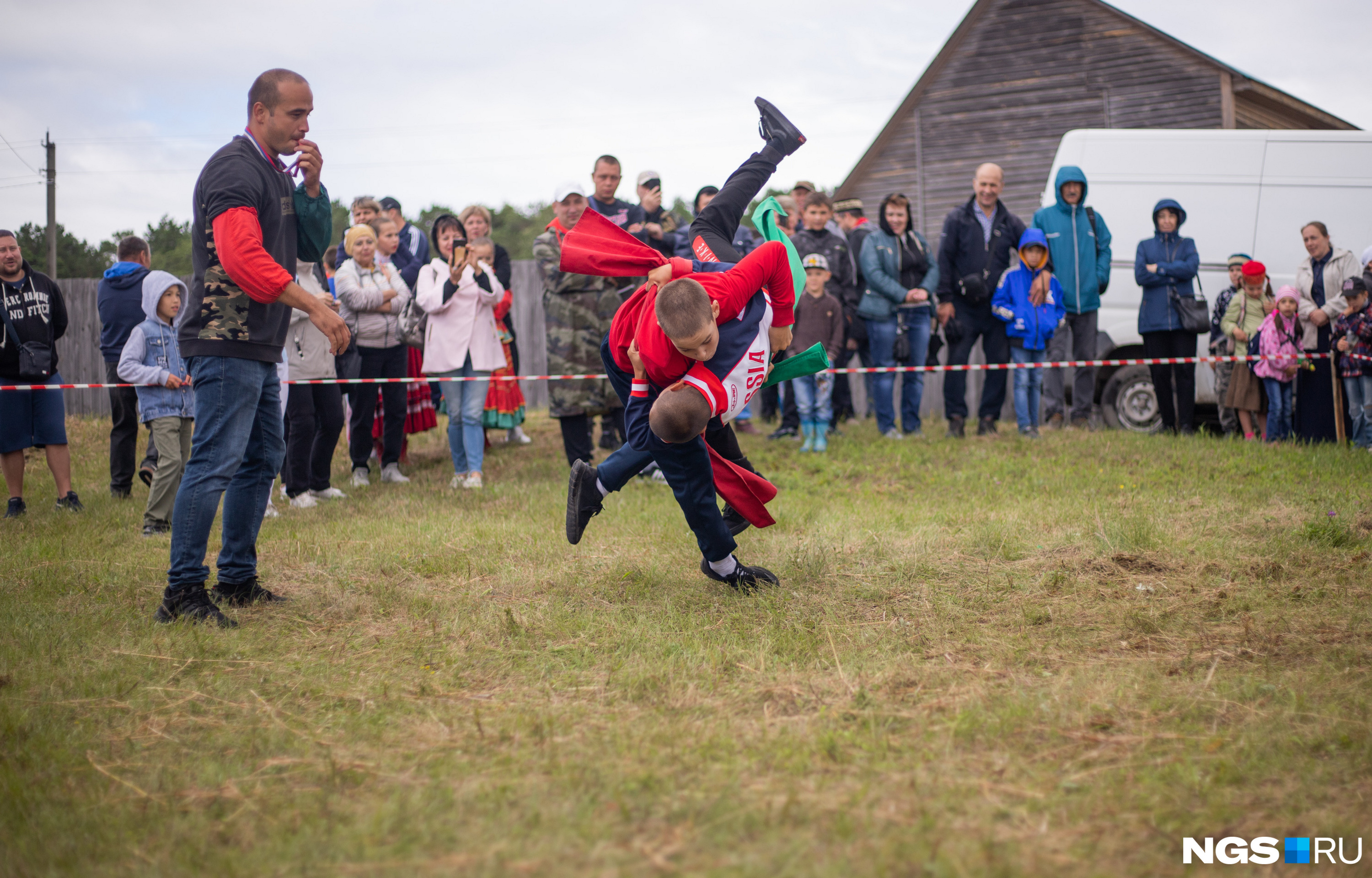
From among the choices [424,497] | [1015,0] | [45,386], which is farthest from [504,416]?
[1015,0]

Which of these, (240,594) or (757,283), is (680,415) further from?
(240,594)

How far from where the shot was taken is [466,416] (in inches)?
319

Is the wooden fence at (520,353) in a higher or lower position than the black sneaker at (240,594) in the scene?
higher

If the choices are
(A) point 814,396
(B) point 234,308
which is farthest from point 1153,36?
(B) point 234,308

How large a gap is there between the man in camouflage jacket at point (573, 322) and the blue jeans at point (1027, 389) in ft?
12.9

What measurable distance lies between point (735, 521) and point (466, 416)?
12.5 feet

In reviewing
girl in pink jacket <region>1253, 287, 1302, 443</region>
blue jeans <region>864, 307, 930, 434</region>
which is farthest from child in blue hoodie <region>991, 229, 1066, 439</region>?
girl in pink jacket <region>1253, 287, 1302, 443</region>

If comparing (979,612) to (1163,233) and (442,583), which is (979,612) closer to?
(442,583)

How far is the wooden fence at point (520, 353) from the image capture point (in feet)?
46.2

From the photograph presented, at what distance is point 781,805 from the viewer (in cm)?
240

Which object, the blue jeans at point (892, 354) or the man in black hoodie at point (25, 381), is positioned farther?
the blue jeans at point (892, 354)

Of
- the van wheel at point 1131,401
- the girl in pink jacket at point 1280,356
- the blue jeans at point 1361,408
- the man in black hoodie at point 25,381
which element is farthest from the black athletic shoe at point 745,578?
the van wheel at point 1131,401

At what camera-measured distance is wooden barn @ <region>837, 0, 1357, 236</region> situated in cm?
1845

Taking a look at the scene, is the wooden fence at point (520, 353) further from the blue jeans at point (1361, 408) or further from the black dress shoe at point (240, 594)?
the black dress shoe at point (240, 594)
